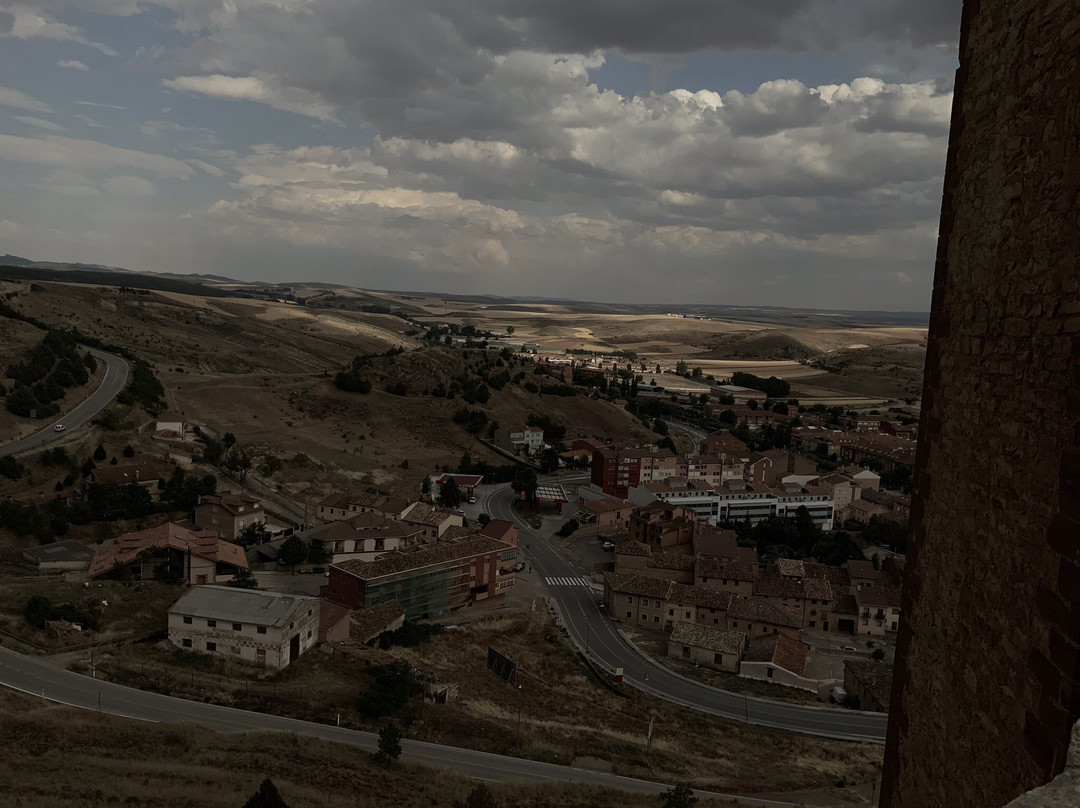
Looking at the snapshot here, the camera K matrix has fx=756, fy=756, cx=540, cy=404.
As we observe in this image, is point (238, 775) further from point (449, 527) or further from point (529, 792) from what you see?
point (449, 527)

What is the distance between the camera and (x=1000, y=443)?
515 centimetres

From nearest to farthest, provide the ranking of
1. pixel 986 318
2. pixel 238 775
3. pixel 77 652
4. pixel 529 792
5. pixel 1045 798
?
pixel 1045 798, pixel 986 318, pixel 238 775, pixel 529 792, pixel 77 652

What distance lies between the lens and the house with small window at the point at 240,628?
1483 inches

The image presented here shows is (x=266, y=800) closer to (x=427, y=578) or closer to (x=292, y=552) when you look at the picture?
(x=427, y=578)

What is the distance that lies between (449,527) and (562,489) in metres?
23.7

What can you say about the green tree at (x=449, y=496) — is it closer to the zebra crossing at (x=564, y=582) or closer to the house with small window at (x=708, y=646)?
the zebra crossing at (x=564, y=582)

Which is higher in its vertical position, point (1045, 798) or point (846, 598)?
point (1045, 798)

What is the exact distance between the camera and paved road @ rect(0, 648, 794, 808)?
97.2 ft

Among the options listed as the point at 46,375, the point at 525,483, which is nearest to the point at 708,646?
the point at 525,483

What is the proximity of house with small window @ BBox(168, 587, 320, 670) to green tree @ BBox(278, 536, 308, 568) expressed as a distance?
15172 millimetres

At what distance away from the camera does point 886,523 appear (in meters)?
74.4

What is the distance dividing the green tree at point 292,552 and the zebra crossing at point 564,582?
1851 centimetres

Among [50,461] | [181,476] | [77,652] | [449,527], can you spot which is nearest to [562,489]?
[449,527]

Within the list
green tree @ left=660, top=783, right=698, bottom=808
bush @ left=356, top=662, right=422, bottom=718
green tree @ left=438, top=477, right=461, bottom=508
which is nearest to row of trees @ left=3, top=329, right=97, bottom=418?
green tree @ left=438, top=477, right=461, bottom=508
